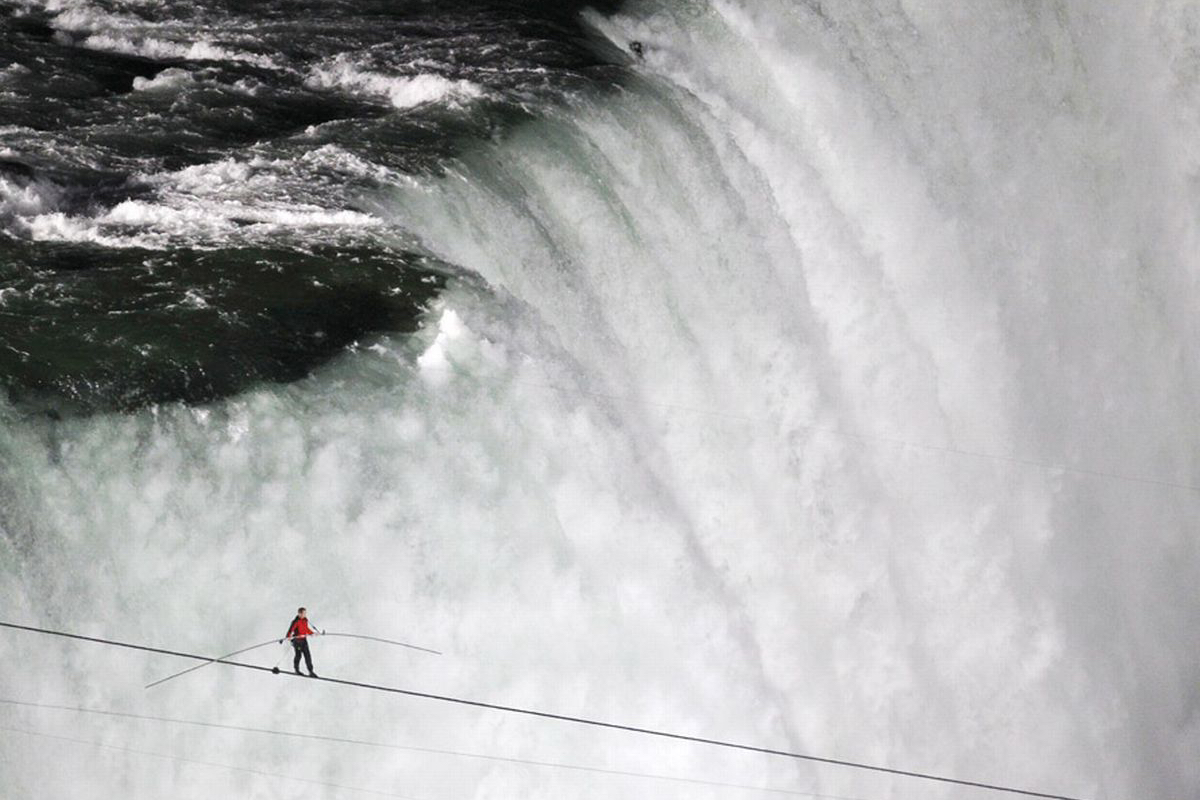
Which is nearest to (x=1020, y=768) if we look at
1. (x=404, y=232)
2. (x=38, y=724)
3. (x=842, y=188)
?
(x=842, y=188)

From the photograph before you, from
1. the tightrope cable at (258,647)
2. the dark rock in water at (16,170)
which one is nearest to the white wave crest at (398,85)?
the dark rock in water at (16,170)

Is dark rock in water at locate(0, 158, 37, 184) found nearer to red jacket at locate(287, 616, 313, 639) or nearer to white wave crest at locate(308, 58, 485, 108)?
white wave crest at locate(308, 58, 485, 108)

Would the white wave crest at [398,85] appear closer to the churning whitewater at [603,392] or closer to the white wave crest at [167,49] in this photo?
the churning whitewater at [603,392]

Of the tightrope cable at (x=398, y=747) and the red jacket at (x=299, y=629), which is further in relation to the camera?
the tightrope cable at (x=398, y=747)

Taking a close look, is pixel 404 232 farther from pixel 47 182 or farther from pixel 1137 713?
pixel 1137 713

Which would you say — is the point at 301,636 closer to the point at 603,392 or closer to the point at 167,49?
the point at 603,392

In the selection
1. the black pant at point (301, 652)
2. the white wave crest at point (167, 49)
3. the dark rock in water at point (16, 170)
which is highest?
the white wave crest at point (167, 49)

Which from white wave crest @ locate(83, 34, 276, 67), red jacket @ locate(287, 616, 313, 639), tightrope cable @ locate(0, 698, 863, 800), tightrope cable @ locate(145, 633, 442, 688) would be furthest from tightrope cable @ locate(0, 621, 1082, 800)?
white wave crest @ locate(83, 34, 276, 67)
